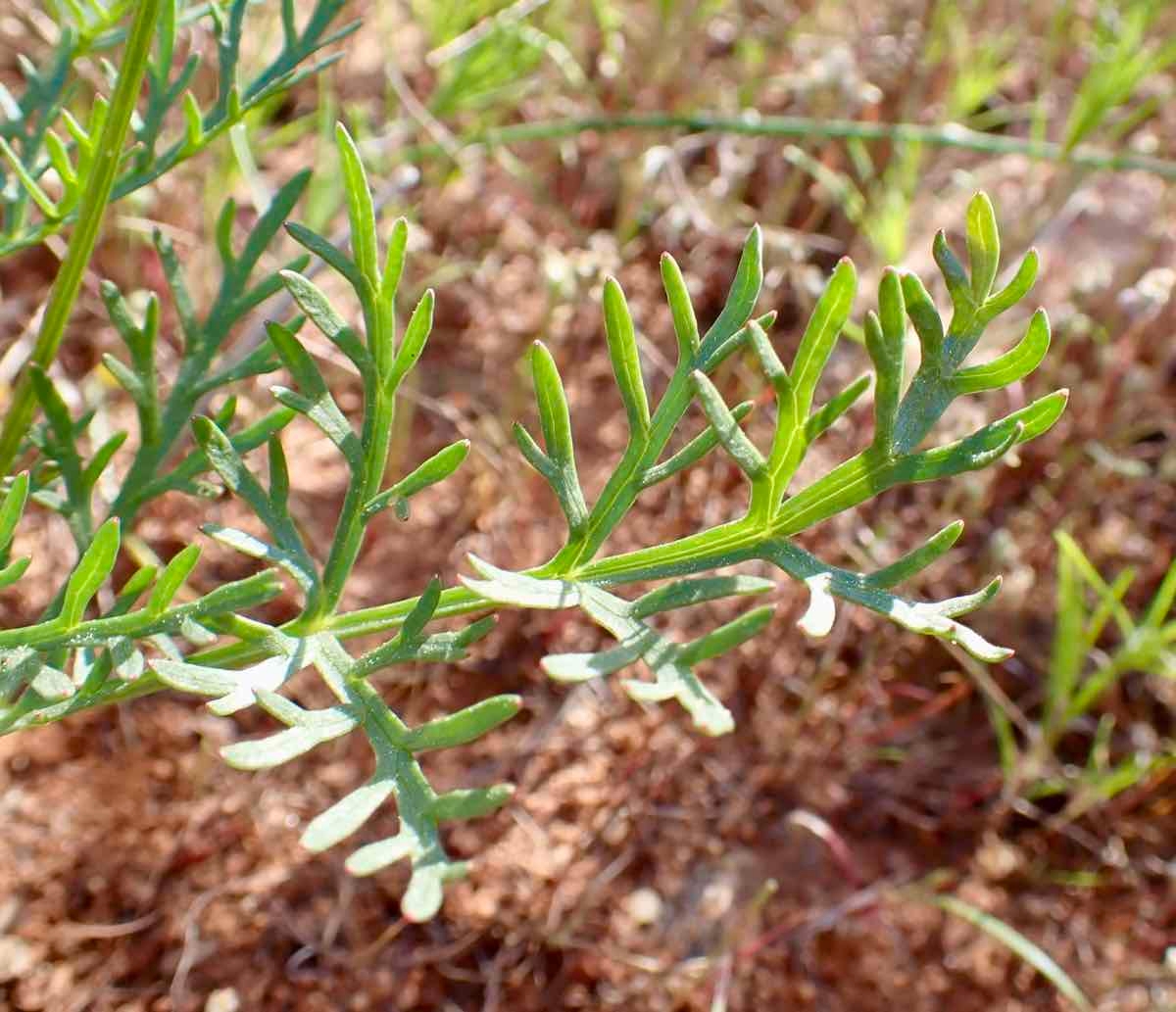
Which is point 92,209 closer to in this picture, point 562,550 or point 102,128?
point 102,128

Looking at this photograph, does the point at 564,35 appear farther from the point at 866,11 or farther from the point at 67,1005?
the point at 67,1005

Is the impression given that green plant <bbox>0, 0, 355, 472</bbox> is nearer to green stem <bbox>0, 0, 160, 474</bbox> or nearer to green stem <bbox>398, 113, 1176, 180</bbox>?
green stem <bbox>0, 0, 160, 474</bbox>

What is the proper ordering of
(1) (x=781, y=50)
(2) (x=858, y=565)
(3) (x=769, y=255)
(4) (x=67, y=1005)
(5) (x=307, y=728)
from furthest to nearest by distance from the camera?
(1) (x=781, y=50) < (3) (x=769, y=255) < (2) (x=858, y=565) < (4) (x=67, y=1005) < (5) (x=307, y=728)

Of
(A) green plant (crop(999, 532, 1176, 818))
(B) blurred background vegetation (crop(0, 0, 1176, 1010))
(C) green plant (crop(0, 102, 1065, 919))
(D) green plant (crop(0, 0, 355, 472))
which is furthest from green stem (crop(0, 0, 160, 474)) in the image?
(A) green plant (crop(999, 532, 1176, 818))

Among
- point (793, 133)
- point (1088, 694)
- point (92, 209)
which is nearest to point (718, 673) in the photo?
point (1088, 694)

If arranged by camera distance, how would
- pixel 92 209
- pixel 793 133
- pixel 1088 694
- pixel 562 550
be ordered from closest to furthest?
1. pixel 562 550
2. pixel 92 209
3. pixel 1088 694
4. pixel 793 133

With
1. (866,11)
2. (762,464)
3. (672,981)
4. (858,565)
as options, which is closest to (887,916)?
(672,981)
